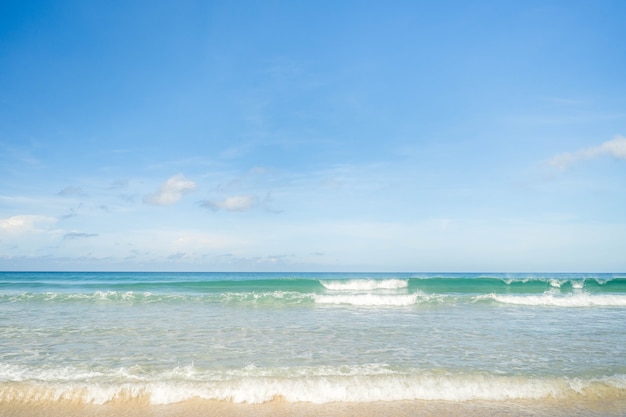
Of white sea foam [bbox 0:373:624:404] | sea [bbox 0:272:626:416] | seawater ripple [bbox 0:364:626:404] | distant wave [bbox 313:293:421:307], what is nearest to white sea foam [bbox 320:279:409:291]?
distant wave [bbox 313:293:421:307]

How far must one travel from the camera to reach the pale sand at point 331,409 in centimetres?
565

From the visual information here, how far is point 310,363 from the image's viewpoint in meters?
7.84

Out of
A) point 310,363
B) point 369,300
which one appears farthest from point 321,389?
point 369,300

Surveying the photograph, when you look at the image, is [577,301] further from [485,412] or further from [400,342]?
[485,412]

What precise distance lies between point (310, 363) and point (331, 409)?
6.76 feet

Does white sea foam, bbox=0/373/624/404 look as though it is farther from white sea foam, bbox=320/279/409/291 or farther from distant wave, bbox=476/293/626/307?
white sea foam, bbox=320/279/409/291

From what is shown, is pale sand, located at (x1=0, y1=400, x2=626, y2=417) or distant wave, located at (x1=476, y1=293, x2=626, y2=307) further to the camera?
distant wave, located at (x1=476, y1=293, x2=626, y2=307)

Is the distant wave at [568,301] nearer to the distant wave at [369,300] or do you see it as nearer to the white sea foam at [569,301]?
the white sea foam at [569,301]

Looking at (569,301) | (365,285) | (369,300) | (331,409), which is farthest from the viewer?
(365,285)

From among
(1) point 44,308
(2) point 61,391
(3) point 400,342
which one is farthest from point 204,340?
(1) point 44,308

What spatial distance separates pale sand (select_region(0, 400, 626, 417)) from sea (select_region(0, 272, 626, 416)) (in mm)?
29

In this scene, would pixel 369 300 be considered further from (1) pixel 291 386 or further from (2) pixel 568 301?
(1) pixel 291 386

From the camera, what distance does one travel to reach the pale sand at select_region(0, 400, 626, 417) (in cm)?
565

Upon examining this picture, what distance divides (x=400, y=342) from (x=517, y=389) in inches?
143
